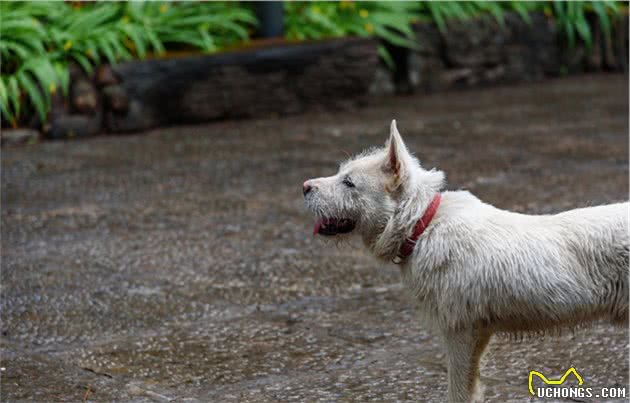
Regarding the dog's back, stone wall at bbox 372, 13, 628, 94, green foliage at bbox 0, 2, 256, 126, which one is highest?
the dog's back

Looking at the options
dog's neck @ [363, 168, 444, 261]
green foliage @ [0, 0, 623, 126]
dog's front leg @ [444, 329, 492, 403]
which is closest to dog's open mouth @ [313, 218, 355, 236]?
dog's neck @ [363, 168, 444, 261]

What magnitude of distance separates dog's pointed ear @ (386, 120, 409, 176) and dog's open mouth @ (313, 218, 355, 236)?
24 centimetres

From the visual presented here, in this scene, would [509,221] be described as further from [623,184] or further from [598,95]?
[598,95]

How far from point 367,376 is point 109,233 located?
254 cm

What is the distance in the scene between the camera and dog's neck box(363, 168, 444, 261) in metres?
3.55

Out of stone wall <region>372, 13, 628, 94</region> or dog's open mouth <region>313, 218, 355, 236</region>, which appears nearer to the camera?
dog's open mouth <region>313, 218, 355, 236</region>

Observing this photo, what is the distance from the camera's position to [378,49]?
992cm

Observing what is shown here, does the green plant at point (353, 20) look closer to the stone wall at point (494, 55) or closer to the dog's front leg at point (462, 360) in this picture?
the stone wall at point (494, 55)

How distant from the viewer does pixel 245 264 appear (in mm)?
5449

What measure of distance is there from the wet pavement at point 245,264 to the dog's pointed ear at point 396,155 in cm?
42

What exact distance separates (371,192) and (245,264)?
1.97 metres

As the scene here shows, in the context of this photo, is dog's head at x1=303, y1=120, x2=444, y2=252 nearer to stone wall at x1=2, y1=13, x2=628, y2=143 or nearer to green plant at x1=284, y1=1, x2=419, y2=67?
stone wall at x1=2, y1=13, x2=628, y2=143

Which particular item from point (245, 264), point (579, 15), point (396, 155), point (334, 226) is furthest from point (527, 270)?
point (579, 15)

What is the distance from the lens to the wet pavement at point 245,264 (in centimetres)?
400
